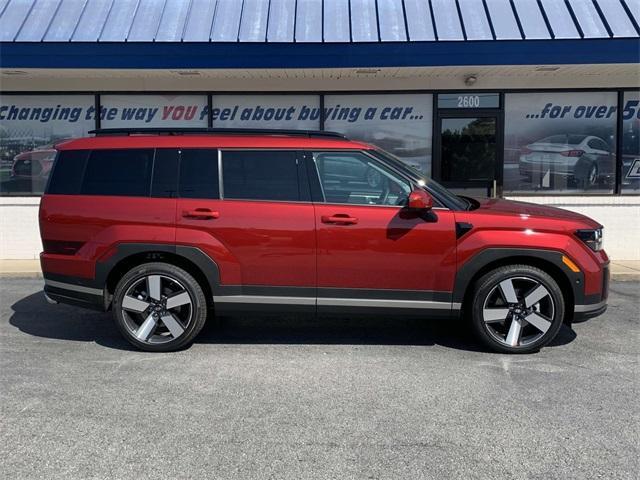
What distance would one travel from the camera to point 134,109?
1027 centimetres

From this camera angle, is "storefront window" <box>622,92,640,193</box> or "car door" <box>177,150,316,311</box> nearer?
"car door" <box>177,150,316,311</box>

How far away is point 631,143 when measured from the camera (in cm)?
997

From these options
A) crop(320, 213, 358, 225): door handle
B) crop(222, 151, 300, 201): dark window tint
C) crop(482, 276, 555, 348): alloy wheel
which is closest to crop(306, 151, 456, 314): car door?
crop(320, 213, 358, 225): door handle

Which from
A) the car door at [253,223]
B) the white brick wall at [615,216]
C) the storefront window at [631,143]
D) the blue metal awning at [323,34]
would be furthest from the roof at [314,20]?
the car door at [253,223]

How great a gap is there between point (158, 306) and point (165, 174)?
1174mm

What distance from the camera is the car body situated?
9.98 m

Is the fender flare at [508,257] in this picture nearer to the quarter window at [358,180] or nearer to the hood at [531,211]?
the hood at [531,211]

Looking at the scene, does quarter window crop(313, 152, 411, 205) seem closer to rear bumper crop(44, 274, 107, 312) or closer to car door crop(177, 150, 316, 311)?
car door crop(177, 150, 316, 311)

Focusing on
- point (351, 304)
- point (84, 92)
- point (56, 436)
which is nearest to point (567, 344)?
point (351, 304)

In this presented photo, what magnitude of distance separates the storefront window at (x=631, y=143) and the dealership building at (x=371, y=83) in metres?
0.03

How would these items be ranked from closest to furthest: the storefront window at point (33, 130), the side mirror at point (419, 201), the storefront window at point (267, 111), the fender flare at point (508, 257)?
the side mirror at point (419, 201)
the fender flare at point (508, 257)
the storefront window at point (267, 111)
the storefront window at point (33, 130)

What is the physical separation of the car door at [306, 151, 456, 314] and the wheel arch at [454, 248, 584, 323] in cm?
12

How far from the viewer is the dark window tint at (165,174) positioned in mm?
5168

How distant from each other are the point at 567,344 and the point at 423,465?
2866 mm
